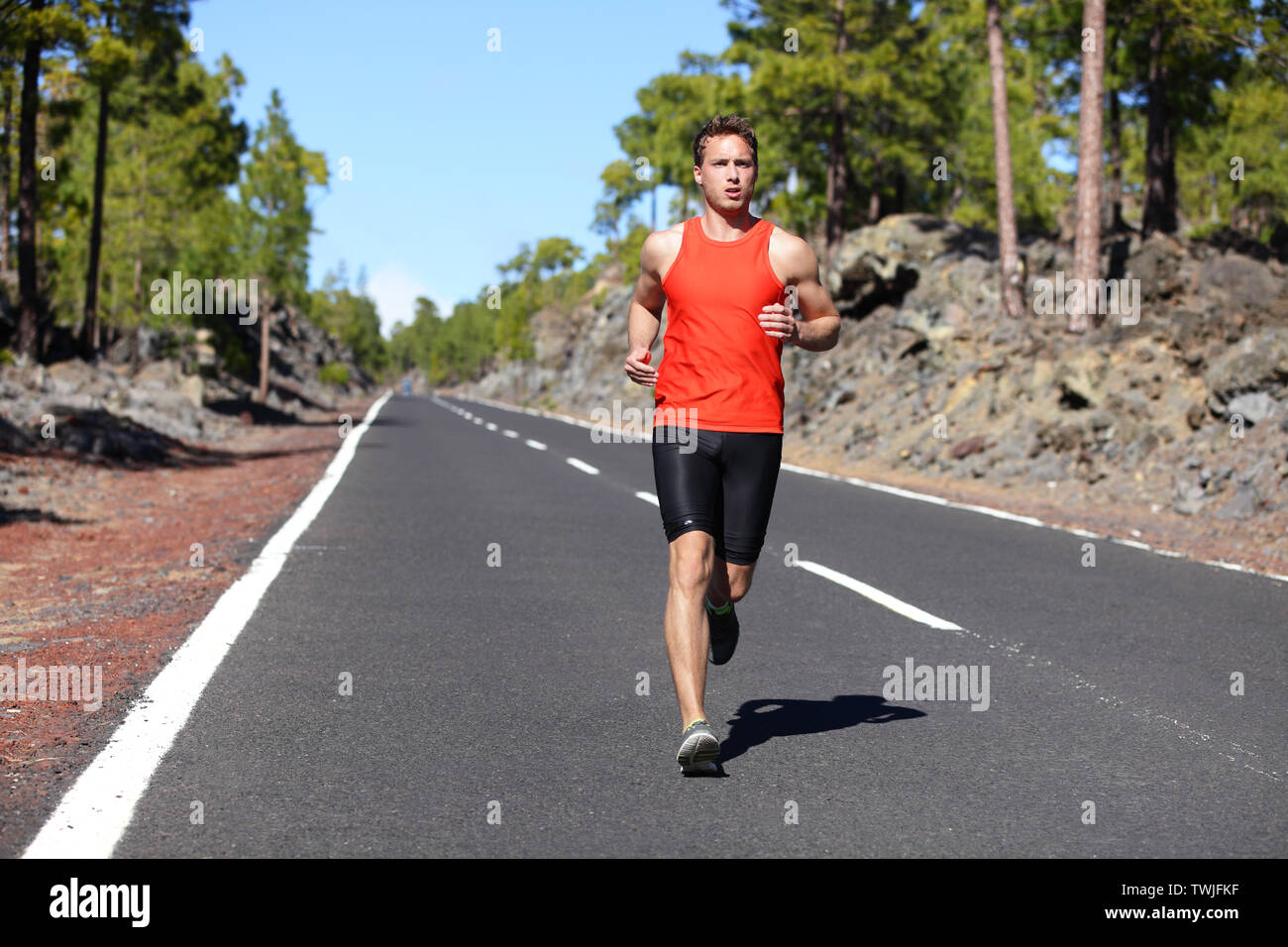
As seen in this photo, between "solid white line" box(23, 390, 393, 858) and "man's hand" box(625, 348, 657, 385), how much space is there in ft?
6.97

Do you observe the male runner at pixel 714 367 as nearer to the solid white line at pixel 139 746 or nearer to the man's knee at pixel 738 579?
the man's knee at pixel 738 579

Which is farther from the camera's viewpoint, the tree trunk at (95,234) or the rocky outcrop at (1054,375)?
the tree trunk at (95,234)

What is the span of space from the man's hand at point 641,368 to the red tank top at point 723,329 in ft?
0.32

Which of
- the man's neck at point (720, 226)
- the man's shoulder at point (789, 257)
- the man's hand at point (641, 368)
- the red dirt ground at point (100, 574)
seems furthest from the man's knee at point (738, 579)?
the red dirt ground at point (100, 574)

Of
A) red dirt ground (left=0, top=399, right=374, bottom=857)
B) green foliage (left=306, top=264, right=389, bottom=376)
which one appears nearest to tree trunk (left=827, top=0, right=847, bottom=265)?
red dirt ground (left=0, top=399, right=374, bottom=857)

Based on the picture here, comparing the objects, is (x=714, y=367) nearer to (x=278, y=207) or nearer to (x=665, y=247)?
(x=665, y=247)

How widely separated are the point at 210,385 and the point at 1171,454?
31.1 m

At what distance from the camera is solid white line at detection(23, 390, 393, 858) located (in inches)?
134

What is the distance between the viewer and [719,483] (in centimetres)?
433

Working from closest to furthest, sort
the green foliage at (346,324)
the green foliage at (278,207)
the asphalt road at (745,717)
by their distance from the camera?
1. the asphalt road at (745,717)
2. the green foliage at (278,207)
3. the green foliage at (346,324)

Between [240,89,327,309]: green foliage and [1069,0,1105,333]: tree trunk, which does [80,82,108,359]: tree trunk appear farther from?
[1069,0,1105,333]: tree trunk

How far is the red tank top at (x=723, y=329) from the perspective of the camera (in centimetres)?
424

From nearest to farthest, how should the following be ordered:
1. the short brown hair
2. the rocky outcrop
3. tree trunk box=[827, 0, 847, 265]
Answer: the short brown hair < the rocky outcrop < tree trunk box=[827, 0, 847, 265]

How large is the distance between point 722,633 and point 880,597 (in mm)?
3343
